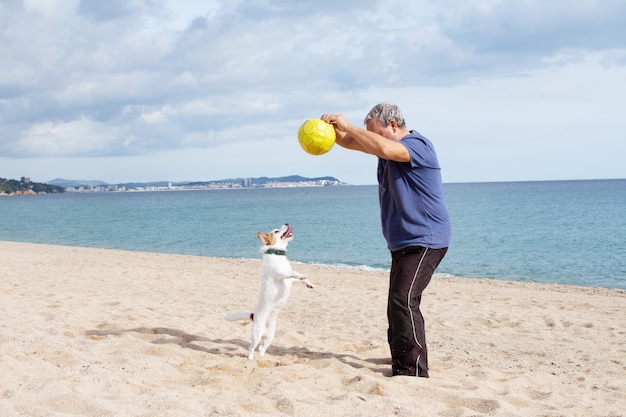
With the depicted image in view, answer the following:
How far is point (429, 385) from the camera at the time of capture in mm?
4316

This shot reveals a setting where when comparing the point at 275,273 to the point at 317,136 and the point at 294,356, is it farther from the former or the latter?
the point at 317,136

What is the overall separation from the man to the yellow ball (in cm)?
12

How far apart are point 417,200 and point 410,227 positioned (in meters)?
0.23

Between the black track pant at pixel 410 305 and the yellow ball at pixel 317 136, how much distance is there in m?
1.11

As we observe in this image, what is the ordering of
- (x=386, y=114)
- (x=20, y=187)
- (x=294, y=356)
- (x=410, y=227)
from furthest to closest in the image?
(x=20, y=187) < (x=294, y=356) < (x=386, y=114) < (x=410, y=227)

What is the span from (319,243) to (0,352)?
2401 centimetres

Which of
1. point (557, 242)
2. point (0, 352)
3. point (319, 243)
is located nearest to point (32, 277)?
point (0, 352)

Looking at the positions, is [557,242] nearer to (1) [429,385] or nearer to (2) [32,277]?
(2) [32,277]

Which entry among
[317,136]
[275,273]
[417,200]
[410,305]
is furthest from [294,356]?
[317,136]

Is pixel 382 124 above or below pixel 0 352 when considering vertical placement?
above

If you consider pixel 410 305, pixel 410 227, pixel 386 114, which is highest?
pixel 386 114

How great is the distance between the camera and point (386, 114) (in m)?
4.73

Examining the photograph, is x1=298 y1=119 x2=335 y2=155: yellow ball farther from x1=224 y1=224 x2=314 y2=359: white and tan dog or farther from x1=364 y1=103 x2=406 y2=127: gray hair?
x1=224 y1=224 x2=314 y2=359: white and tan dog

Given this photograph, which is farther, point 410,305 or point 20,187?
point 20,187
